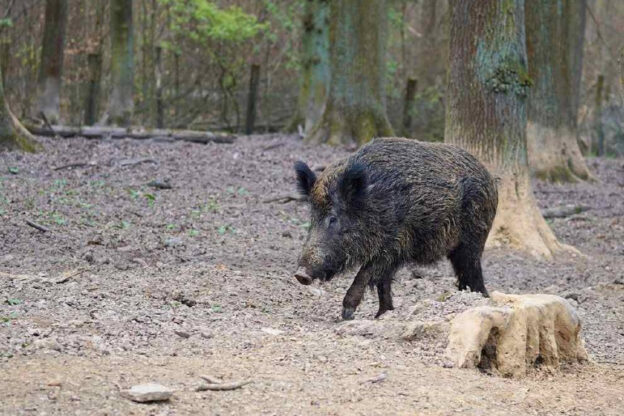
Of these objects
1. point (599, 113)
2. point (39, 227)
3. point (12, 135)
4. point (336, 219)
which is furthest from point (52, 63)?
point (599, 113)

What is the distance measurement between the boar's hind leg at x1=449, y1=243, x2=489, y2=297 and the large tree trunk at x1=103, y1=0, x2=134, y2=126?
1275 centimetres

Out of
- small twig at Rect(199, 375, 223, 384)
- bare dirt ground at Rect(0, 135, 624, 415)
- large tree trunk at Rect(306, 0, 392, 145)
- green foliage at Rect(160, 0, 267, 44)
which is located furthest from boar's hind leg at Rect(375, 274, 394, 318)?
green foliage at Rect(160, 0, 267, 44)

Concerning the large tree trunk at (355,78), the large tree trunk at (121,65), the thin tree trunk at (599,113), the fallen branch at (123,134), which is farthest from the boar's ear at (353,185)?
the thin tree trunk at (599,113)

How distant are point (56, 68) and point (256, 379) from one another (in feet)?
50.8

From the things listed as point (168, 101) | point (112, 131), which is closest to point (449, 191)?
point (112, 131)

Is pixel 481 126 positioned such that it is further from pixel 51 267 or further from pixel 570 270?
pixel 51 267

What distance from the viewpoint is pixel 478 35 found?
440 inches

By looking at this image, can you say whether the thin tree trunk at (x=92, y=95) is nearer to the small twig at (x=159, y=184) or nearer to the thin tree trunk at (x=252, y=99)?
the thin tree trunk at (x=252, y=99)

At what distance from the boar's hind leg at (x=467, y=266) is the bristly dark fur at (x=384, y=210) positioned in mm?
192

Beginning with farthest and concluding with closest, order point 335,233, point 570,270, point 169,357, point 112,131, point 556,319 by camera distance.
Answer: point 112,131
point 570,270
point 335,233
point 556,319
point 169,357

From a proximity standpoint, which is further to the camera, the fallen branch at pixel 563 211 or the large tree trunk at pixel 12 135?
the fallen branch at pixel 563 211

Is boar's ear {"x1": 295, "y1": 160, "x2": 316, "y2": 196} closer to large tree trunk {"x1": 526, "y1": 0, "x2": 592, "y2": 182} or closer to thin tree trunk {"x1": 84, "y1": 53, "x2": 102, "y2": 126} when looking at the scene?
large tree trunk {"x1": 526, "y1": 0, "x2": 592, "y2": 182}

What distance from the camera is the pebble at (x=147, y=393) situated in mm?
4733

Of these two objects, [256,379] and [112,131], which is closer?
[256,379]
